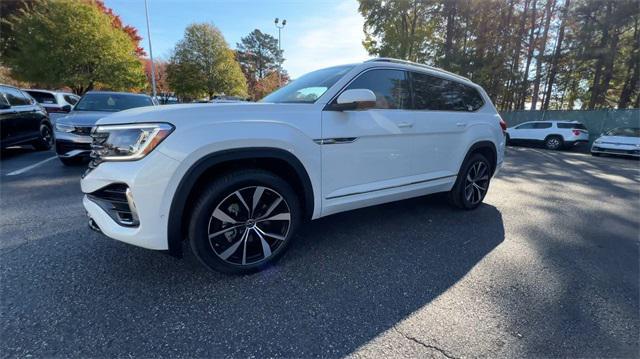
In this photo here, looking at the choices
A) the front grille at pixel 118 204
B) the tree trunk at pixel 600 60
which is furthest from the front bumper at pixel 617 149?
the front grille at pixel 118 204

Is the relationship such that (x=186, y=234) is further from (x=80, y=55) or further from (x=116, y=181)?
(x=80, y=55)

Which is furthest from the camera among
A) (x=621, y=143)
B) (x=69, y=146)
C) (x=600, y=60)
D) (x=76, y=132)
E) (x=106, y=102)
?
(x=600, y=60)

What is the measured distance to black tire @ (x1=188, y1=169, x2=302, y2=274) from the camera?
6.95 ft

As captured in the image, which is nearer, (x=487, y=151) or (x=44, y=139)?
(x=487, y=151)

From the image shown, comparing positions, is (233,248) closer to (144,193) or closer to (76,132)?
(144,193)

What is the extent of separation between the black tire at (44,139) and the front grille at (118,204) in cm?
775

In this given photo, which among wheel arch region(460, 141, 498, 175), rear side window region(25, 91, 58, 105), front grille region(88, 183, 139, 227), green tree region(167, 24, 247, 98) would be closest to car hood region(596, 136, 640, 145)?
wheel arch region(460, 141, 498, 175)

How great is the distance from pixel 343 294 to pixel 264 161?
1196mm

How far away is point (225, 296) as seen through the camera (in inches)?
83.4

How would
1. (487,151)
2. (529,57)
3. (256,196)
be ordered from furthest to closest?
(529,57)
(487,151)
(256,196)

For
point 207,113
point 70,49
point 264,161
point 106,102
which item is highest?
point 70,49

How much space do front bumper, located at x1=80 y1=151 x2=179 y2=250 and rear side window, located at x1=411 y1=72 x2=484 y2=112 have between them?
254cm

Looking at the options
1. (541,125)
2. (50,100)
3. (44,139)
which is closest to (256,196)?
(44,139)

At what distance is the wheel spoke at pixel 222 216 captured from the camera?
2.16m
